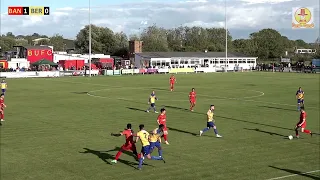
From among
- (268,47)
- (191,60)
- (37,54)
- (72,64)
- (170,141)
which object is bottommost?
(170,141)

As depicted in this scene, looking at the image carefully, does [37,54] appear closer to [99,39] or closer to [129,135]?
[99,39]

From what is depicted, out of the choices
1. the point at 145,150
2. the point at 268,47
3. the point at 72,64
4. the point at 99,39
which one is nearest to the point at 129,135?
the point at 145,150

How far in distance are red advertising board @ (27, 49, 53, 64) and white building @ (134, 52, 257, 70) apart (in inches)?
804

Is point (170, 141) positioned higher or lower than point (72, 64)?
lower

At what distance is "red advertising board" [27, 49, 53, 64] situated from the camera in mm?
101787

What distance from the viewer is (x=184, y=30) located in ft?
525

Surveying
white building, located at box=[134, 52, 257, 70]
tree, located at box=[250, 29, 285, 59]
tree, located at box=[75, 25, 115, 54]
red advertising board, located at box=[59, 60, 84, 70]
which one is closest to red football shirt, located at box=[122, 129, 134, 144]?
red advertising board, located at box=[59, 60, 84, 70]

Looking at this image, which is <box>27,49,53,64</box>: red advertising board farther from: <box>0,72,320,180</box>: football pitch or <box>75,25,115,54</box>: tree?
<box>0,72,320,180</box>: football pitch

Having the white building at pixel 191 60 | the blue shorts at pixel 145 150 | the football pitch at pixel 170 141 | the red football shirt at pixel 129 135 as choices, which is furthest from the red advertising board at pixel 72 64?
the blue shorts at pixel 145 150

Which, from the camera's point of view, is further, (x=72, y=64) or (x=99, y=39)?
(x=99, y=39)

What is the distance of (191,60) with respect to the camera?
109 meters

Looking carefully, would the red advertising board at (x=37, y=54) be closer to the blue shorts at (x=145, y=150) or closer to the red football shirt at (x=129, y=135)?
the red football shirt at (x=129, y=135)

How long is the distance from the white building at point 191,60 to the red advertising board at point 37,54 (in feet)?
67.0

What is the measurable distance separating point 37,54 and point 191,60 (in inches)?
1413
